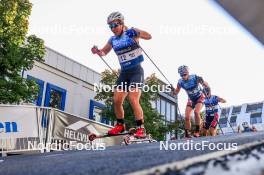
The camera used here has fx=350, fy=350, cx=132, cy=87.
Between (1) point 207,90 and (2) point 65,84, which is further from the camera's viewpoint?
(2) point 65,84

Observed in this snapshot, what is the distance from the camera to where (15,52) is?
1312cm

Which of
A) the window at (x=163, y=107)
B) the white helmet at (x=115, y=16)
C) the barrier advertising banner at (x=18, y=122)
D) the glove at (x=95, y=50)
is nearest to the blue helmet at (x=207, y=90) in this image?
the glove at (x=95, y=50)

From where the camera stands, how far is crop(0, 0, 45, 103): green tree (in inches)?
516

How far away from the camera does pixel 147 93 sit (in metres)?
23.7

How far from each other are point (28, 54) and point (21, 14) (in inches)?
66.3

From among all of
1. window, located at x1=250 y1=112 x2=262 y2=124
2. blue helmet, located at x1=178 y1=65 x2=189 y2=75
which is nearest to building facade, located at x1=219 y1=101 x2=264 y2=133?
window, located at x1=250 y1=112 x2=262 y2=124

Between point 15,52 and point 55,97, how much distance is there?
1165 centimetres

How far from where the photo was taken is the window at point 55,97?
940 inches

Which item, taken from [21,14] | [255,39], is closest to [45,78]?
[21,14]

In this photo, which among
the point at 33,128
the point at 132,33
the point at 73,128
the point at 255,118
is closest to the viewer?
the point at 132,33

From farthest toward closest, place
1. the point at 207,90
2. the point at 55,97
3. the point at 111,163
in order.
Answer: the point at 55,97, the point at 207,90, the point at 111,163

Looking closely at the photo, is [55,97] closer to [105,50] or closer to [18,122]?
[18,122]

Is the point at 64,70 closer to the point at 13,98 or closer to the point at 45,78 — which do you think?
the point at 45,78
